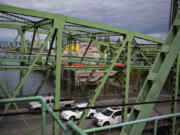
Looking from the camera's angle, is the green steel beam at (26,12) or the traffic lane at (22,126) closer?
the green steel beam at (26,12)

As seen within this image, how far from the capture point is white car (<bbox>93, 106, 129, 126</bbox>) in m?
13.2

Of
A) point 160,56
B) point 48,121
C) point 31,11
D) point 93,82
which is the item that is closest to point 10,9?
point 31,11

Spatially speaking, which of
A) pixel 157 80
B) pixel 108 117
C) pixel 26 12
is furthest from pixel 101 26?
pixel 108 117

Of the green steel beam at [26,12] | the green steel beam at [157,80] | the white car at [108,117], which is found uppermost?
the green steel beam at [26,12]

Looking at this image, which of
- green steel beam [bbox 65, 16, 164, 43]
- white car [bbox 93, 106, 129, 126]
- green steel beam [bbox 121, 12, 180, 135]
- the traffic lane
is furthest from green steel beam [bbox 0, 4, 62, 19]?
white car [bbox 93, 106, 129, 126]

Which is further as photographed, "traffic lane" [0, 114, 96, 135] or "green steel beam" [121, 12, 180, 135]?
"traffic lane" [0, 114, 96, 135]

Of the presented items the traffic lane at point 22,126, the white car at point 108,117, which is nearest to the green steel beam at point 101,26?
the white car at point 108,117

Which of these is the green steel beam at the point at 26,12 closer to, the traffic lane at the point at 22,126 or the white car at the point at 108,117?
the traffic lane at the point at 22,126

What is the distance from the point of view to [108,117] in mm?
13500

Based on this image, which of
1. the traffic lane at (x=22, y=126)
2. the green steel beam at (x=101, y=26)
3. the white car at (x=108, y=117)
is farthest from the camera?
the white car at (x=108, y=117)

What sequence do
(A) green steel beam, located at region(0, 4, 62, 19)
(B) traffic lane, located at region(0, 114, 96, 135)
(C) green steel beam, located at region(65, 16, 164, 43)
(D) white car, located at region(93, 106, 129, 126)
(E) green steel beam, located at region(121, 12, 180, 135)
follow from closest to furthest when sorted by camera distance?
(E) green steel beam, located at region(121, 12, 180, 135), (A) green steel beam, located at region(0, 4, 62, 19), (C) green steel beam, located at region(65, 16, 164, 43), (B) traffic lane, located at region(0, 114, 96, 135), (D) white car, located at region(93, 106, 129, 126)

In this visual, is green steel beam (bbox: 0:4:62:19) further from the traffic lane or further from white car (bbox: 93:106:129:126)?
white car (bbox: 93:106:129:126)

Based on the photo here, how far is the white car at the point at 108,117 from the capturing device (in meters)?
13.2

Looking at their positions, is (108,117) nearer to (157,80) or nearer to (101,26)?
(101,26)
